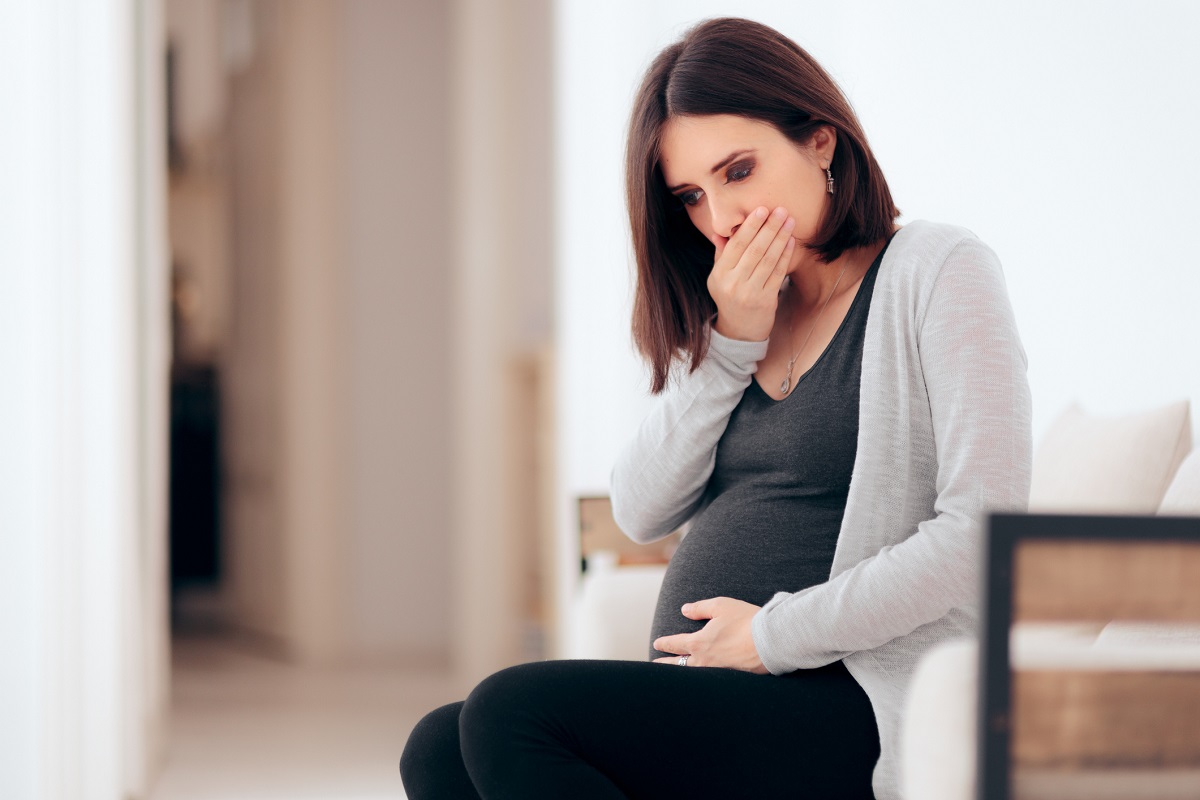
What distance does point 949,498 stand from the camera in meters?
0.97

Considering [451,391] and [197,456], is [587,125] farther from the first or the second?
[197,456]

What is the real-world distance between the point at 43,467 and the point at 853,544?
174 cm

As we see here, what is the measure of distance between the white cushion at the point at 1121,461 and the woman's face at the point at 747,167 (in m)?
0.40

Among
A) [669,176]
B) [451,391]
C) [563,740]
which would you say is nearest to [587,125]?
[451,391]

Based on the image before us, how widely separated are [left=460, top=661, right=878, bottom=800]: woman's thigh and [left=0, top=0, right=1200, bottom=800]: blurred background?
704 millimetres

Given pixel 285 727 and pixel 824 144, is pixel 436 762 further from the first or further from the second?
pixel 285 727

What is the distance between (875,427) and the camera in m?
1.04

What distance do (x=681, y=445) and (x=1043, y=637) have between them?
0.64 m

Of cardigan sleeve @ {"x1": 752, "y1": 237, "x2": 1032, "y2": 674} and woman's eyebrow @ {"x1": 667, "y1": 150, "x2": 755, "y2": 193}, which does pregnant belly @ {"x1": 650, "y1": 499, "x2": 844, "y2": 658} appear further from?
woman's eyebrow @ {"x1": 667, "y1": 150, "x2": 755, "y2": 193}

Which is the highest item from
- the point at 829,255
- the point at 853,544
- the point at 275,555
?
the point at 829,255

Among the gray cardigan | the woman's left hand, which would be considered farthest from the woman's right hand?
the woman's left hand

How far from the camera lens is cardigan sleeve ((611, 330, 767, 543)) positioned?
1239mm

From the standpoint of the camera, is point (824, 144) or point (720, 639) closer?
point (720, 639)

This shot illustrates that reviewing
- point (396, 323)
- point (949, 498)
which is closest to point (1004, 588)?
point (949, 498)
